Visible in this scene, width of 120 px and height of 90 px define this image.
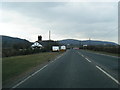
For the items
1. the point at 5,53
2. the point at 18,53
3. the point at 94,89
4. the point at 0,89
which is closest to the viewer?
the point at 94,89

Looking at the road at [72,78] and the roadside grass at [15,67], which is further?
the roadside grass at [15,67]

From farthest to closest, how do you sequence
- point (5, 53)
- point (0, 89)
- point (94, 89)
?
point (5, 53), point (0, 89), point (94, 89)

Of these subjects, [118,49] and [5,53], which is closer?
[5,53]

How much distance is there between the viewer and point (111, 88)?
9070mm

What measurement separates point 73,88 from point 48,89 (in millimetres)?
1002

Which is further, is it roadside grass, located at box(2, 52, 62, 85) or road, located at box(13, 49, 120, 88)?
roadside grass, located at box(2, 52, 62, 85)

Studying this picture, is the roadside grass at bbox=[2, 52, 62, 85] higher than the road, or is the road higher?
the road

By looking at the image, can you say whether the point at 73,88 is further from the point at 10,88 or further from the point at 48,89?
the point at 10,88

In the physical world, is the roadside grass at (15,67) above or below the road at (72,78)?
below

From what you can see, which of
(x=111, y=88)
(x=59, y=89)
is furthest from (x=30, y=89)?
(x=111, y=88)

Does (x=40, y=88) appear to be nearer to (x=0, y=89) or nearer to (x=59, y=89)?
(x=59, y=89)

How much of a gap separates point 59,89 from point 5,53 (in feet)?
123

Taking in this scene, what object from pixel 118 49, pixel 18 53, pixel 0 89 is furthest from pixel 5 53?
pixel 0 89

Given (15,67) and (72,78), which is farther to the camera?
(15,67)
